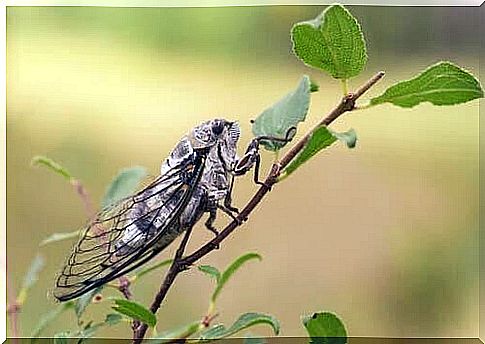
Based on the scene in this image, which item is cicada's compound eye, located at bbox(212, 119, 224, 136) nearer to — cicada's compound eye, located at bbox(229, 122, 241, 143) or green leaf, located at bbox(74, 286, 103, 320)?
cicada's compound eye, located at bbox(229, 122, 241, 143)

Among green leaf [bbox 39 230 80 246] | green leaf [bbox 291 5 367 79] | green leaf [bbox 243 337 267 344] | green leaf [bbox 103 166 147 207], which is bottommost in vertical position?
green leaf [bbox 243 337 267 344]

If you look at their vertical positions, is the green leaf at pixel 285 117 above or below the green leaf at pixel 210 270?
above

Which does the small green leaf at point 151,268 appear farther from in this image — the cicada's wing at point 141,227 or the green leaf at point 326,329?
the green leaf at point 326,329

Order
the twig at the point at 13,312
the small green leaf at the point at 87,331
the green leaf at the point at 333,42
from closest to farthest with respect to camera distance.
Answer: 1. the green leaf at the point at 333,42
2. the small green leaf at the point at 87,331
3. the twig at the point at 13,312

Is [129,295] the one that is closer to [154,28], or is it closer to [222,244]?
[222,244]

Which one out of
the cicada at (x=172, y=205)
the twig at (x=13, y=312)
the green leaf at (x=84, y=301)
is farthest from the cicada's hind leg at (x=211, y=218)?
the twig at (x=13, y=312)

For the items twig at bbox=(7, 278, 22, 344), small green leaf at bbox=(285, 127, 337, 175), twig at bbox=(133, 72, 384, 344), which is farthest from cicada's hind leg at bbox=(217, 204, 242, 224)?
twig at bbox=(7, 278, 22, 344)

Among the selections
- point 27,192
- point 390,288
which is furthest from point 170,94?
point 390,288
